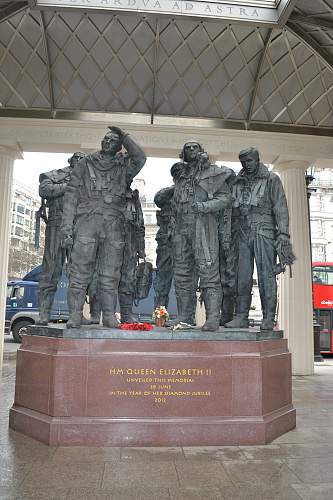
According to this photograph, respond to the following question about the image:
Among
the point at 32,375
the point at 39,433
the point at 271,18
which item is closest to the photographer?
the point at 39,433

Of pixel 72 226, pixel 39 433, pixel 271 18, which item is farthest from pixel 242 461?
pixel 271 18

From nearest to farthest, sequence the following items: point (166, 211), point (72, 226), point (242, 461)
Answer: point (242, 461) < point (72, 226) < point (166, 211)

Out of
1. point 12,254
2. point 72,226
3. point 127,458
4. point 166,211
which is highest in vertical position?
point 12,254

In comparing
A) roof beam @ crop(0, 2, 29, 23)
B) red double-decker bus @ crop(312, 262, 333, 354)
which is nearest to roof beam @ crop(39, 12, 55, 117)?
roof beam @ crop(0, 2, 29, 23)

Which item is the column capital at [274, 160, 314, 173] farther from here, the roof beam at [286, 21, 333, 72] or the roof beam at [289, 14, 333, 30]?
the roof beam at [289, 14, 333, 30]

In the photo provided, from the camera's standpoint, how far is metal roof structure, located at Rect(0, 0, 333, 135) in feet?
40.2

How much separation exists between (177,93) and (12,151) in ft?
17.2

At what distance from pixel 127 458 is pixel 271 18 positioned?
35.5ft

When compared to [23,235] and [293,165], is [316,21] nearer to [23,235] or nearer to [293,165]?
[293,165]

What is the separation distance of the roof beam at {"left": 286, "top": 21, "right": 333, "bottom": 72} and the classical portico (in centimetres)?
3

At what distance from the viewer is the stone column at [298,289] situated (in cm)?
1289

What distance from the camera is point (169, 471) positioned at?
4168mm

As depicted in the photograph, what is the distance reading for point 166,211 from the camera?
7.19m

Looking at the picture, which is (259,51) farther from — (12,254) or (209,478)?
(12,254)
